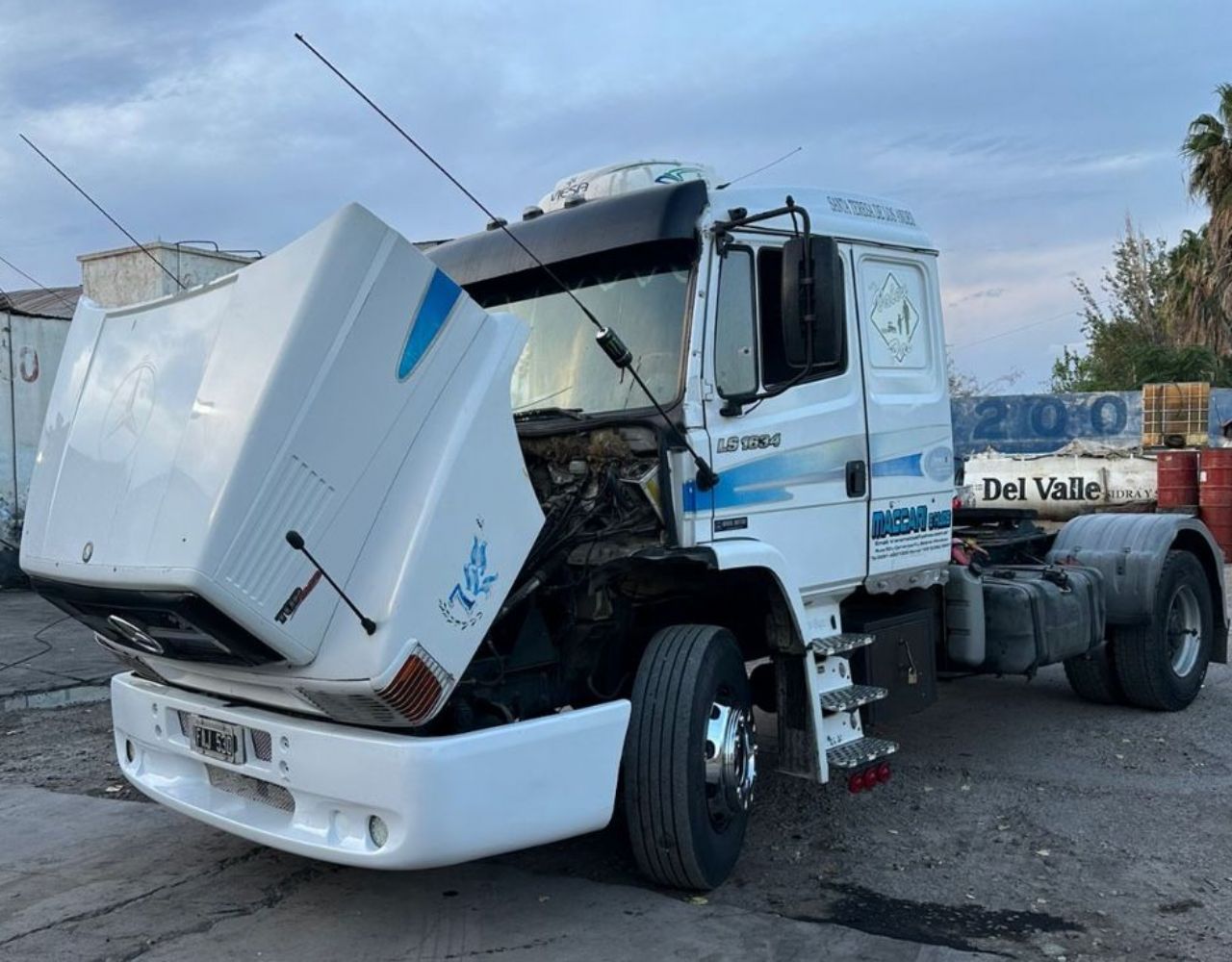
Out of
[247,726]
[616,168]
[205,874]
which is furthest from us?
[616,168]

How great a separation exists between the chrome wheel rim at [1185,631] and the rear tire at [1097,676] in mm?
458

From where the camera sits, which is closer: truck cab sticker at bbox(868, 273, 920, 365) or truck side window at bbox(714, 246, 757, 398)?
truck side window at bbox(714, 246, 757, 398)

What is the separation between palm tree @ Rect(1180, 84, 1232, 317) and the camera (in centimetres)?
2603

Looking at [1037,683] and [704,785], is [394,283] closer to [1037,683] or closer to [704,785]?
[704,785]

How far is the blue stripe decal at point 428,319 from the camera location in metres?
3.89

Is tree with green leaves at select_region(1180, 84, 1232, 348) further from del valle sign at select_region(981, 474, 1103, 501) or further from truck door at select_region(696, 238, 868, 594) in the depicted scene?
→ truck door at select_region(696, 238, 868, 594)

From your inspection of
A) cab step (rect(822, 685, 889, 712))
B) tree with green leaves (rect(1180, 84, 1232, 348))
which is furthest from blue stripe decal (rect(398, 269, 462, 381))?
tree with green leaves (rect(1180, 84, 1232, 348))

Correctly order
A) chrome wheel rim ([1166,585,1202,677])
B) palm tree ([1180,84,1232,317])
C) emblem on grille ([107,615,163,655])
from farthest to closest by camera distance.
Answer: palm tree ([1180,84,1232,317]), chrome wheel rim ([1166,585,1202,677]), emblem on grille ([107,615,163,655])

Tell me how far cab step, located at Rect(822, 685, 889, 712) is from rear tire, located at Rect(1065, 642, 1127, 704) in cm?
295

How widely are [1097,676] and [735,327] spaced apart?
14.9 feet

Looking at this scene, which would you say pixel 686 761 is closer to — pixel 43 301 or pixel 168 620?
pixel 168 620

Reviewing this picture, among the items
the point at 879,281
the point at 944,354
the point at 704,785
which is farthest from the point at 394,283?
the point at 944,354

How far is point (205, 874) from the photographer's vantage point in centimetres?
505

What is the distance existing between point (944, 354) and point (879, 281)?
0.65 m
